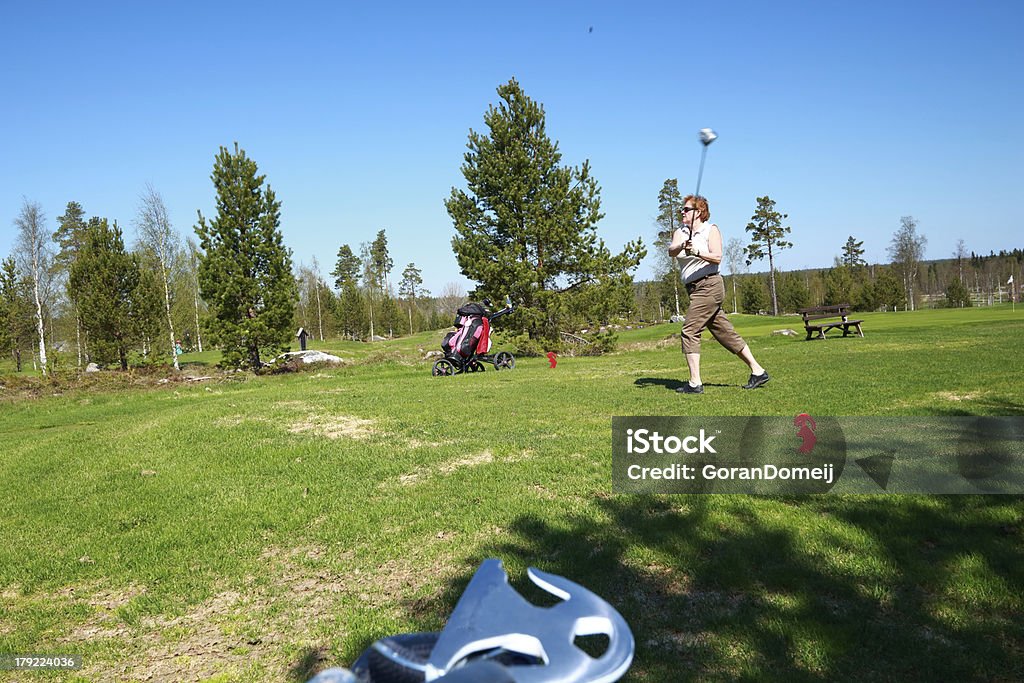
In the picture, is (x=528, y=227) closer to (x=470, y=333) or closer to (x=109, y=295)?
(x=470, y=333)

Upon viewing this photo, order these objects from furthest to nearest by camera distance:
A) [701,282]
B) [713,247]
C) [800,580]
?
[701,282], [713,247], [800,580]

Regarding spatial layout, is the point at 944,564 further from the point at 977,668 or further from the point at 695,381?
the point at 695,381

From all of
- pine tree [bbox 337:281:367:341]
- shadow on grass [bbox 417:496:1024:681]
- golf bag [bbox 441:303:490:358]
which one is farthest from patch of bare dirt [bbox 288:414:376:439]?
pine tree [bbox 337:281:367:341]

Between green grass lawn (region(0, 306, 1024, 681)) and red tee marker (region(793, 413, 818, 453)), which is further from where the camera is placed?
red tee marker (region(793, 413, 818, 453))

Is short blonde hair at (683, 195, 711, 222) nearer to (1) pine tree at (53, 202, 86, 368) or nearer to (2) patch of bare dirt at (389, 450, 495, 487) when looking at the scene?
(2) patch of bare dirt at (389, 450, 495, 487)

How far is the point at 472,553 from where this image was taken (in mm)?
3734

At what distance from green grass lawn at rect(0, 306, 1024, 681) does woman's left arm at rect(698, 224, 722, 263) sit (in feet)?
6.54

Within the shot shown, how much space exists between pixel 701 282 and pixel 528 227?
13.9m

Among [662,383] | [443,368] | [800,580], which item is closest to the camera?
[800,580]

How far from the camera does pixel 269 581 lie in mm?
3717

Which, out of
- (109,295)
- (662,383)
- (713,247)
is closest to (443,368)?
(662,383)

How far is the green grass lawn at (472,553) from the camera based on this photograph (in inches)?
106

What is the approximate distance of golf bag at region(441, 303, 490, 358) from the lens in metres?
15.0

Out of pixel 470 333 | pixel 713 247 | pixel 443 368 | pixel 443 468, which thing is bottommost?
pixel 443 468
